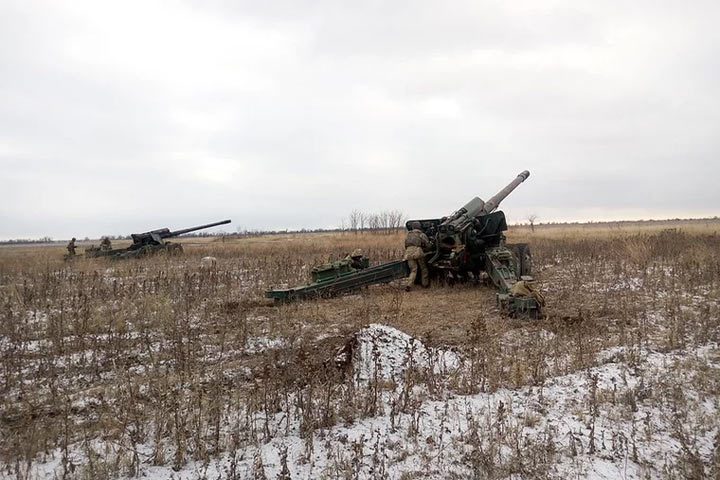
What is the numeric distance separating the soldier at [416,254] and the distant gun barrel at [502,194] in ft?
5.51

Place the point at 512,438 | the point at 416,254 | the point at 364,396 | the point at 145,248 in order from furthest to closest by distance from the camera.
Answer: the point at 145,248, the point at 416,254, the point at 364,396, the point at 512,438

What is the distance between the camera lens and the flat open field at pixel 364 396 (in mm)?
2566

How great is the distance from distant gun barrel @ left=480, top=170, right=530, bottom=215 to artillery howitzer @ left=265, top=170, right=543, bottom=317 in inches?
2.2

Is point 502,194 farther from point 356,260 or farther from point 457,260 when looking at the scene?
point 356,260

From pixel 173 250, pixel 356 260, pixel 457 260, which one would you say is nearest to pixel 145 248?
pixel 173 250

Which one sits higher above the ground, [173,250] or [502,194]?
[502,194]

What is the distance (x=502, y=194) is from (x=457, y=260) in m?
2.81

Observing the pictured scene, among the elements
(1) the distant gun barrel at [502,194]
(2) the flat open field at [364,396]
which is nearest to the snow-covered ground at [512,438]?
(2) the flat open field at [364,396]

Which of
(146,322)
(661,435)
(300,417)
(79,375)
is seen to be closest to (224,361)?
(79,375)

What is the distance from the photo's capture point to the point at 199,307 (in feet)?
23.7

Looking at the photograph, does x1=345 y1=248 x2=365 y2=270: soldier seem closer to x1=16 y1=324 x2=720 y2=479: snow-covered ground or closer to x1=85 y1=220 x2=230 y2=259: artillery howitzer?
x1=16 y1=324 x2=720 y2=479: snow-covered ground

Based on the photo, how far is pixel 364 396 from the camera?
11.4 ft

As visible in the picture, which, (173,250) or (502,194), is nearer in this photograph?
(502,194)

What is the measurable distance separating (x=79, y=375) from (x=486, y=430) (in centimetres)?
389
